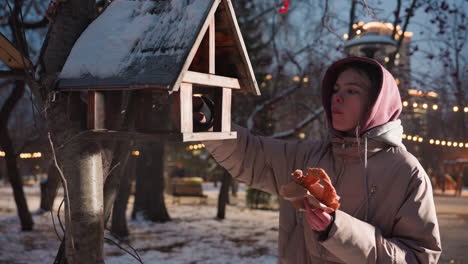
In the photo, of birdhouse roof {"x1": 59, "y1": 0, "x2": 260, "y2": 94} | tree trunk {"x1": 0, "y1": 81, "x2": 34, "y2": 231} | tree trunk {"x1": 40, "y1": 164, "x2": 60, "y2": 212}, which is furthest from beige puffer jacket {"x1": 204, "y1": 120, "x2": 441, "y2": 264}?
tree trunk {"x1": 0, "y1": 81, "x2": 34, "y2": 231}

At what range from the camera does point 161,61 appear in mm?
1788

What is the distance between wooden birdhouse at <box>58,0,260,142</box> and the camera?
5.85 ft

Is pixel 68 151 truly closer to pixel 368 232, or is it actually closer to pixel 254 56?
pixel 368 232

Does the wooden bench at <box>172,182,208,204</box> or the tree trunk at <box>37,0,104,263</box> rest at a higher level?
the tree trunk at <box>37,0,104,263</box>

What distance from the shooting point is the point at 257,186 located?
2.52 meters

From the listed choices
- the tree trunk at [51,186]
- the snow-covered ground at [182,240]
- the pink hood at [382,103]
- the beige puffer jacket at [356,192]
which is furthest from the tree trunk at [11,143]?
the pink hood at [382,103]

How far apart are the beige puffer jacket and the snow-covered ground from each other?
3953mm

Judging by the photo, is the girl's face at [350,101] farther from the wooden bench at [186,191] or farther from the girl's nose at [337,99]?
the wooden bench at [186,191]

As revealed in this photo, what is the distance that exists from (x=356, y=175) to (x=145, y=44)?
121cm

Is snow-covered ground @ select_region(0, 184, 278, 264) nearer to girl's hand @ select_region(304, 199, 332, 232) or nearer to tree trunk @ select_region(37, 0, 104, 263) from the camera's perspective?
tree trunk @ select_region(37, 0, 104, 263)

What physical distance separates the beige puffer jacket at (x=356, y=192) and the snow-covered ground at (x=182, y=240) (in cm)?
395

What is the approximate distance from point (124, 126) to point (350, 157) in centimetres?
125

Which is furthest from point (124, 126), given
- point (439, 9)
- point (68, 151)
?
point (439, 9)

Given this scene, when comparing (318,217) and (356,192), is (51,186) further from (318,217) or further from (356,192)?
(318,217)
